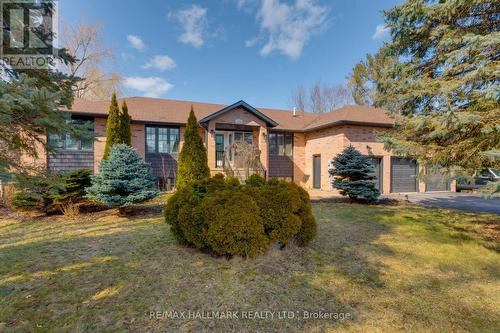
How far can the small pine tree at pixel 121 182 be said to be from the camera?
7.65m

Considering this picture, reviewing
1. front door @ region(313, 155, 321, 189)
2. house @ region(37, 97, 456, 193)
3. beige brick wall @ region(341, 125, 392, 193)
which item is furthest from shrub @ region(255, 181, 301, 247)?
front door @ region(313, 155, 321, 189)

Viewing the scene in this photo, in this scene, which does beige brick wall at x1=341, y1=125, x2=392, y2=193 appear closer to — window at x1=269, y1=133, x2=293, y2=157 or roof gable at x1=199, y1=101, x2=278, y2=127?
window at x1=269, y1=133, x2=293, y2=157

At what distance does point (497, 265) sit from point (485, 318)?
8.02 feet

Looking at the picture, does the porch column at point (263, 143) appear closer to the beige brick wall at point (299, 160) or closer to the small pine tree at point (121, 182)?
the beige brick wall at point (299, 160)

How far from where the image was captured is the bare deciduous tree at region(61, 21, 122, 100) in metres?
22.1

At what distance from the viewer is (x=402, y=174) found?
15578 millimetres

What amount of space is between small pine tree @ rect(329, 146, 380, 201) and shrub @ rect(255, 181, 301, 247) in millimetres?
7028

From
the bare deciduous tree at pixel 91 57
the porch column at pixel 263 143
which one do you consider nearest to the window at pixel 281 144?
the porch column at pixel 263 143

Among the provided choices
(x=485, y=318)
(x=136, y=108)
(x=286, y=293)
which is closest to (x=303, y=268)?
(x=286, y=293)

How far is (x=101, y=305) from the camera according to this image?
3.09 m

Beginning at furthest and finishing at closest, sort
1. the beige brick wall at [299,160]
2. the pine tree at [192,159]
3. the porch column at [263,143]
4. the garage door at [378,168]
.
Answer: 1. the beige brick wall at [299,160]
2. the porch column at [263,143]
3. the garage door at [378,168]
4. the pine tree at [192,159]

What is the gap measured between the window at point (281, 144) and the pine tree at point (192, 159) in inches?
306

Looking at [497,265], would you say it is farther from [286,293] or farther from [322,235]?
[286,293]

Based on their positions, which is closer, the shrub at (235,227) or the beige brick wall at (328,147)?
the shrub at (235,227)
